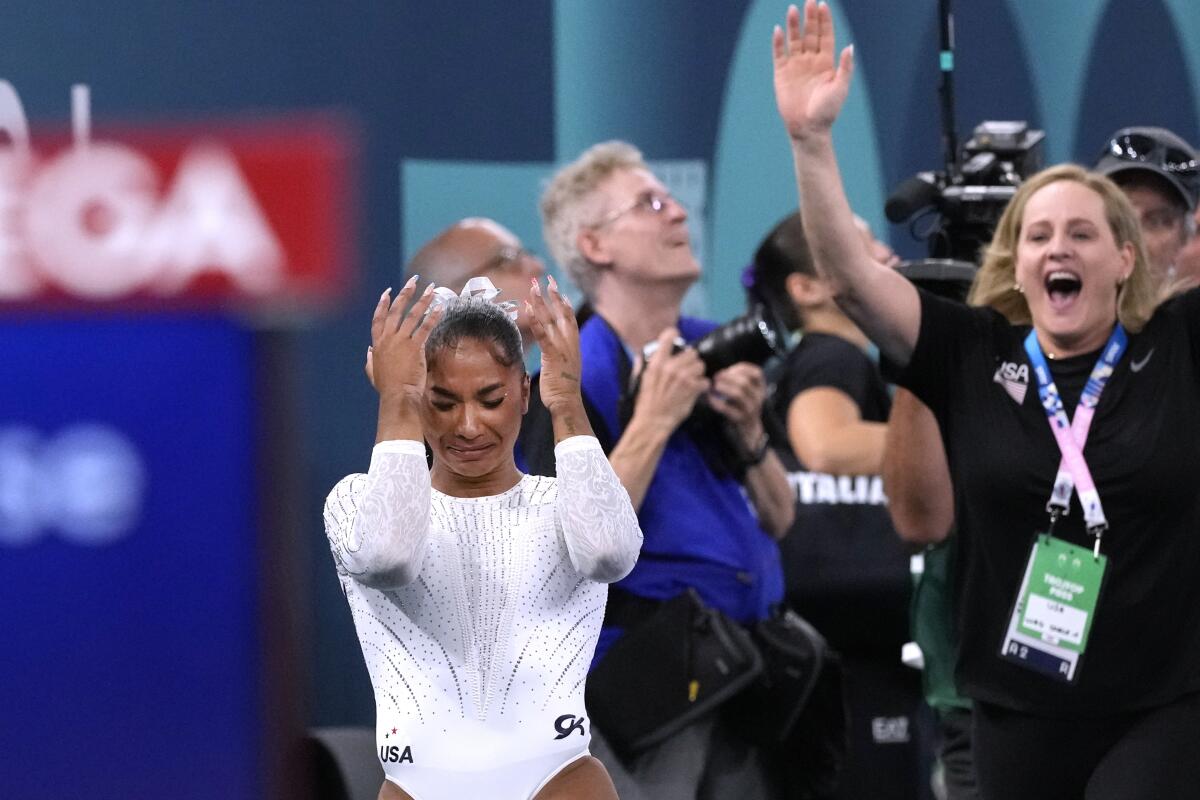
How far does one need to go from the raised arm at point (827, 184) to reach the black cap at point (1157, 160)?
110 cm

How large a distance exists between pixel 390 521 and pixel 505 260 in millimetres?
1586

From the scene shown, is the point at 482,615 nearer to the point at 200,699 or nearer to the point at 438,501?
the point at 438,501

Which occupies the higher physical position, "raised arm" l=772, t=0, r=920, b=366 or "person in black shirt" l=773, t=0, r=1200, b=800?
"raised arm" l=772, t=0, r=920, b=366

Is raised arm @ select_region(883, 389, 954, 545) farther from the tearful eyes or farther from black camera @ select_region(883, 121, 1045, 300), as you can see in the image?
the tearful eyes

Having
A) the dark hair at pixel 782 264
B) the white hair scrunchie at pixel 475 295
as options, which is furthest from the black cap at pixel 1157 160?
the white hair scrunchie at pixel 475 295

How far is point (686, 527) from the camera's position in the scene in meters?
3.23

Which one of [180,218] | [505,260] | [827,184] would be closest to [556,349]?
[827,184]

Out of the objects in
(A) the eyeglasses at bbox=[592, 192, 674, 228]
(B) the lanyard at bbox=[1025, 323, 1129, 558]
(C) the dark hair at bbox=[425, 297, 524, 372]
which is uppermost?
(A) the eyeglasses at bbox=[592, 192, 674, 228]

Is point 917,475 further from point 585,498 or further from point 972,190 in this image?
point 585,498

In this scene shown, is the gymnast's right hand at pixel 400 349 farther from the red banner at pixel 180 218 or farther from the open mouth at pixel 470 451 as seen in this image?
the red banner at pixel 180 218

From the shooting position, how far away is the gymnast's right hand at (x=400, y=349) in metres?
2.18

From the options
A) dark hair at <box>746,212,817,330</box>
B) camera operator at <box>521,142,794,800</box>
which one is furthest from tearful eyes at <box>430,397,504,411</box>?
dark hair at <box>746,212,817,330</box>

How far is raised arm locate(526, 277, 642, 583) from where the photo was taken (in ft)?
7.23

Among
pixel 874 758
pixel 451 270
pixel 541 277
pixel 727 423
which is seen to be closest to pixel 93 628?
A: pixel 727 423
